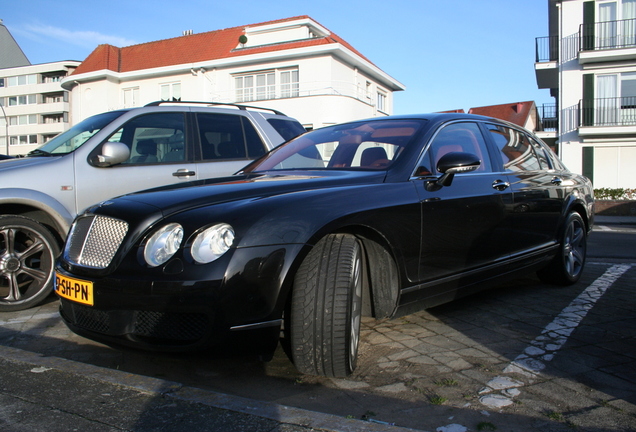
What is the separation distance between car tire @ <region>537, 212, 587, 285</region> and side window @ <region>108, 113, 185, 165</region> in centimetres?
365

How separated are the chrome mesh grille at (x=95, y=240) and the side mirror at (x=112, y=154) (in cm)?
172

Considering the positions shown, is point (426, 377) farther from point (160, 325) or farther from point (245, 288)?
point (160, 325)

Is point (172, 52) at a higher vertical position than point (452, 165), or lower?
higher

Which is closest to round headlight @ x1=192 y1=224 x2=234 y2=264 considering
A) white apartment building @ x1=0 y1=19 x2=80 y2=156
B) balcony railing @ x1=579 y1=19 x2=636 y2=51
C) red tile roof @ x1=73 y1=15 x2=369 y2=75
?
balcony railing @ x1=579 y1=19 x2=636 y2=51

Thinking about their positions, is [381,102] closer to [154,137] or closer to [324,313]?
[154,137]

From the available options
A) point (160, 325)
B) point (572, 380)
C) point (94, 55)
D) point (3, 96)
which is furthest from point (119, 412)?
point (3, 96)

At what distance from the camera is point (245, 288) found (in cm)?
246

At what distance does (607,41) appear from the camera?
80.0 feet

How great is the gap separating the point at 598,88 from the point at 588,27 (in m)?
2.69

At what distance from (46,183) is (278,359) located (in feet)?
8.35

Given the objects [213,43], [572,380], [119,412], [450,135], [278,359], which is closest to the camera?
[119,412]

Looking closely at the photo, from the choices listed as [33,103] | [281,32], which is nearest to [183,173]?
[281,32]

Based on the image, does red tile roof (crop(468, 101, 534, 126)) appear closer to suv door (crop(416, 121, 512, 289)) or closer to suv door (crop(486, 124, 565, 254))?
suv door (crop(486, 124, 565, 254))

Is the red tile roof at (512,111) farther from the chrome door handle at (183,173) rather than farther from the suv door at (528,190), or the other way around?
the chrome door handle at (183,173)
